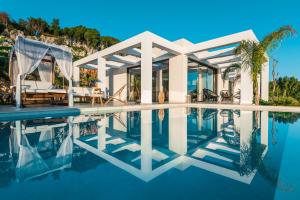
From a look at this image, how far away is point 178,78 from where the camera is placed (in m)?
12.5

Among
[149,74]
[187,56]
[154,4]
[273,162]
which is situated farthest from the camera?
[154,4]

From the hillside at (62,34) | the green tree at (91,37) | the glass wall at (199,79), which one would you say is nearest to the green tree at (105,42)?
the hillside at (62,34)

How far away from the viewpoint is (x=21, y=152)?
254cm

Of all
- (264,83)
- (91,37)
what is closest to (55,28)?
(91,37)

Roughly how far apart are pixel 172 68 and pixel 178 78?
33.5 inches

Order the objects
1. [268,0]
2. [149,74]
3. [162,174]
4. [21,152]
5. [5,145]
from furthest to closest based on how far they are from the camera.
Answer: [268,0] → [149,74] → [5,145] → [21,152] → [162,174]

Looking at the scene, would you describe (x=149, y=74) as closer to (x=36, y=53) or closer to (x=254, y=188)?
(x=36, y=53)

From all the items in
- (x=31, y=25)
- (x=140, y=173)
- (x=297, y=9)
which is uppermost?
(x=31, y=25)

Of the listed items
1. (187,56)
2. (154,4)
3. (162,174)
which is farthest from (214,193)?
(154,4)

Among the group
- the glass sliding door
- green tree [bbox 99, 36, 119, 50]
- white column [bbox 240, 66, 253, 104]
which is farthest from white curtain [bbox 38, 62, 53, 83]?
green tree [bbox 99, 36, 119, 50]

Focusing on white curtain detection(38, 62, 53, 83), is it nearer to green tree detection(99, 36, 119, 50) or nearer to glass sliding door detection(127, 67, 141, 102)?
glass sliding door detection(127, 67, 141, 102)

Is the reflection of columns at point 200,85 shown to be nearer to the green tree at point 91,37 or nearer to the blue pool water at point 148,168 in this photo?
the blue pool water at point 148,168

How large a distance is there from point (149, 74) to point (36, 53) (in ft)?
17.0

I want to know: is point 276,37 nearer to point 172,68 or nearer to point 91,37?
point 172,68
